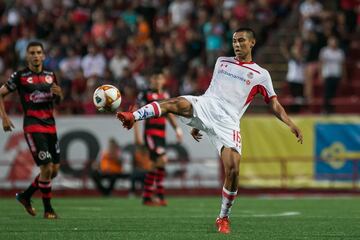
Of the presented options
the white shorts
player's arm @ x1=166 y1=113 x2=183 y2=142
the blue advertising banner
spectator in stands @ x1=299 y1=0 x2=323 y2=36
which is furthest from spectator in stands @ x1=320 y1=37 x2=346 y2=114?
the white shorts

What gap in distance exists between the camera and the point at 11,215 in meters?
16.6

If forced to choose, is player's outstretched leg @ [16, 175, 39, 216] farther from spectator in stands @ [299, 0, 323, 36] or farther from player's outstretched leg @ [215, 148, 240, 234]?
spectator in stands @ [299, 0, 323, 36]

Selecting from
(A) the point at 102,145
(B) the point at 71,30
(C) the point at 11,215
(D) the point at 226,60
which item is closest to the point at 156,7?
(B) the point at 71,30

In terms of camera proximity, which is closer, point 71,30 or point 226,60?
point 226,60

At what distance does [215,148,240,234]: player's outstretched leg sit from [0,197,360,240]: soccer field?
177mm

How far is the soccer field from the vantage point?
42.2 ft

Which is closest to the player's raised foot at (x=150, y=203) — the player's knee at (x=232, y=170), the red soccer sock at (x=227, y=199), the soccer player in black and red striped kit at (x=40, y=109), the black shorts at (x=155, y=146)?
the black shorts at (x=155, y=146)

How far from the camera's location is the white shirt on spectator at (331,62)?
27484 mm

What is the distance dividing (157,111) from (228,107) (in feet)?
3.85

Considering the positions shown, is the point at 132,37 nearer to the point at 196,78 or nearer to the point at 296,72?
the point at 196,78

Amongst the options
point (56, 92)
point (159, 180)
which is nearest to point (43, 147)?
point (56, 92)

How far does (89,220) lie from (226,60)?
3.37 metres

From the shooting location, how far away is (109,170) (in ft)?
86.9

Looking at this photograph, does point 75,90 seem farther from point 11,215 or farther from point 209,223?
point 209,223
